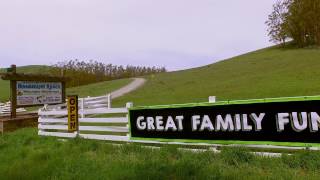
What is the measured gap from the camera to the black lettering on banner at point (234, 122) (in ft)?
25.8

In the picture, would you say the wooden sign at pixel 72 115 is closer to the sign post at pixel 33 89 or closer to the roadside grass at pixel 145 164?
the roadside grass at pixel 145 164

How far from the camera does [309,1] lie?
2763 inches

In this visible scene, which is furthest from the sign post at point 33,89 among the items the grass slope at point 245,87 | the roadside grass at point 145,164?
the roadside grass at point 145,164

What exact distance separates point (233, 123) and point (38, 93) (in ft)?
45.8

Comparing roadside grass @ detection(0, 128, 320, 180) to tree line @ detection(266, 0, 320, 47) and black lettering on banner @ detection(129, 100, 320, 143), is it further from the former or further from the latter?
tree line @ detection(266, 0, 320, 47)

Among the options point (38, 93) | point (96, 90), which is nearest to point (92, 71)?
point (96, 90)

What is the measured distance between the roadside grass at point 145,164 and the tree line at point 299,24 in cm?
6438

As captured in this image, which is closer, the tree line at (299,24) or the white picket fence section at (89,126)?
the white picket fence section at (89,126)

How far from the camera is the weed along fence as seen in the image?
25.8ft

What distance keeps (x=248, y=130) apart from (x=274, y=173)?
5.28 feet

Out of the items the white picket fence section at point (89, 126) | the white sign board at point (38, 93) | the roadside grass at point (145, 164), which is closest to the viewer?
the roadside grass at point (145, 164)

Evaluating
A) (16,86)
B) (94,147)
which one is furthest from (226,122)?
(16,86)

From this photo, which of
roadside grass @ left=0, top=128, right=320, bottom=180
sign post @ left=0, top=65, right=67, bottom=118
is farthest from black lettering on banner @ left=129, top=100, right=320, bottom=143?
sign post @ left=0, top=65, right=67, bottom=118

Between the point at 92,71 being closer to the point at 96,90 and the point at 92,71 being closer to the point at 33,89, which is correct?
the point at 96,90
